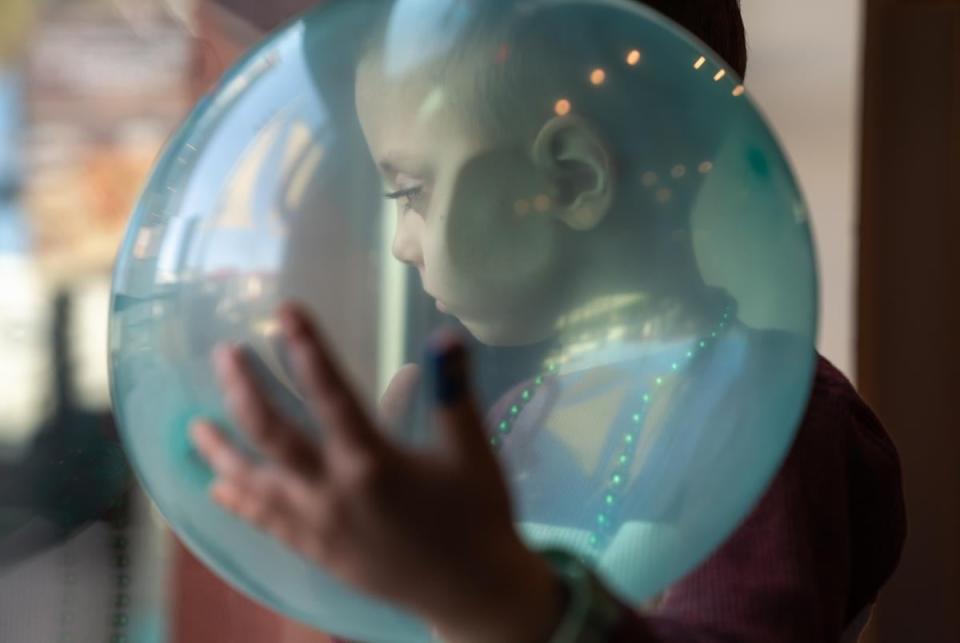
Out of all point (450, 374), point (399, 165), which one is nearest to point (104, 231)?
point (399, 165)

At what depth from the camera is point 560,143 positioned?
443 millimetres

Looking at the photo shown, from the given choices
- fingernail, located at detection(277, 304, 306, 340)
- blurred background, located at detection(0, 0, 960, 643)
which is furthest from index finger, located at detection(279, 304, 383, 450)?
blurred background, located at detection(0, 0, 960, 643)

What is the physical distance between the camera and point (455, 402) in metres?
0.34

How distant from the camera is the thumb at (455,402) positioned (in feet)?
1.10

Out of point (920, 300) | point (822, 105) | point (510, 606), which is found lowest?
point (920, 300)

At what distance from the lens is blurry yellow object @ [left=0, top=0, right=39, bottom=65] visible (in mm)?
1362

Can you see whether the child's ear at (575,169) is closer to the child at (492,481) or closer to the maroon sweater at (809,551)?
the child at (492,481)

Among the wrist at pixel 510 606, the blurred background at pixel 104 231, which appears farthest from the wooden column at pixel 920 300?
the wrist at pixel 510 606

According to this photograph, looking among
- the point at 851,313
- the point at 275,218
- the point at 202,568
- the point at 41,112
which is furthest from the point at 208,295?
the point at 851,313

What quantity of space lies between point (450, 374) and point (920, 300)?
1603 millimetres

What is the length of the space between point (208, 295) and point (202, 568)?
0.95m

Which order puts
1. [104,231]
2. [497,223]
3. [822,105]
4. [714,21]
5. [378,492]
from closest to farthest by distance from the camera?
[378,492]
[497,223]
[714,21]
[104,231]
[822,105]

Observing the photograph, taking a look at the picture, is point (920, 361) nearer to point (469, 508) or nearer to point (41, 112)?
point (41, 112)

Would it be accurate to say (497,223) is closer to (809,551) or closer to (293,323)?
(293,323)
